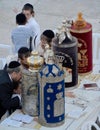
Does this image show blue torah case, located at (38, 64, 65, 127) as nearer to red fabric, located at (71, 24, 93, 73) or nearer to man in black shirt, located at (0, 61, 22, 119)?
man in black shirt, located at (0, 61, 22, 119)

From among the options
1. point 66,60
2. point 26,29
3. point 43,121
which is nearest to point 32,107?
point 43,121

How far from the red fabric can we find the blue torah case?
68cm

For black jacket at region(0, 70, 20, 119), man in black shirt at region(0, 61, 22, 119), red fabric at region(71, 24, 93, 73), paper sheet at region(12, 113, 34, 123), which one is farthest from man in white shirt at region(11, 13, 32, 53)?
paper sheet at region(12, 113, 34, 123)

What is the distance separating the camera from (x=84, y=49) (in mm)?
4078

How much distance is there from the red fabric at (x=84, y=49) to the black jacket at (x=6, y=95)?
1.95ft

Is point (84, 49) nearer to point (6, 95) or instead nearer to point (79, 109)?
point (79, 109)

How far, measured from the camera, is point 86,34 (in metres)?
4.04

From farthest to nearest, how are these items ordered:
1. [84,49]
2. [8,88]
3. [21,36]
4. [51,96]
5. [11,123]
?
[21,36] < [8,88] < [84,49] < [11,123] < [51,96]

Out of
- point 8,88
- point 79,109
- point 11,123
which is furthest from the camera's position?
point 8,88

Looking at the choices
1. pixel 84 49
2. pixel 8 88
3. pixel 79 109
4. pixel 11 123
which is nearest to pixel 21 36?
pixel 8 88

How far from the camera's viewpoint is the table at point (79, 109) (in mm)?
3535

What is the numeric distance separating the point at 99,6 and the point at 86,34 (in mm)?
6556

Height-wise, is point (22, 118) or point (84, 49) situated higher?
point (84, 49)

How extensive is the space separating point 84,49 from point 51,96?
0.76 meters
